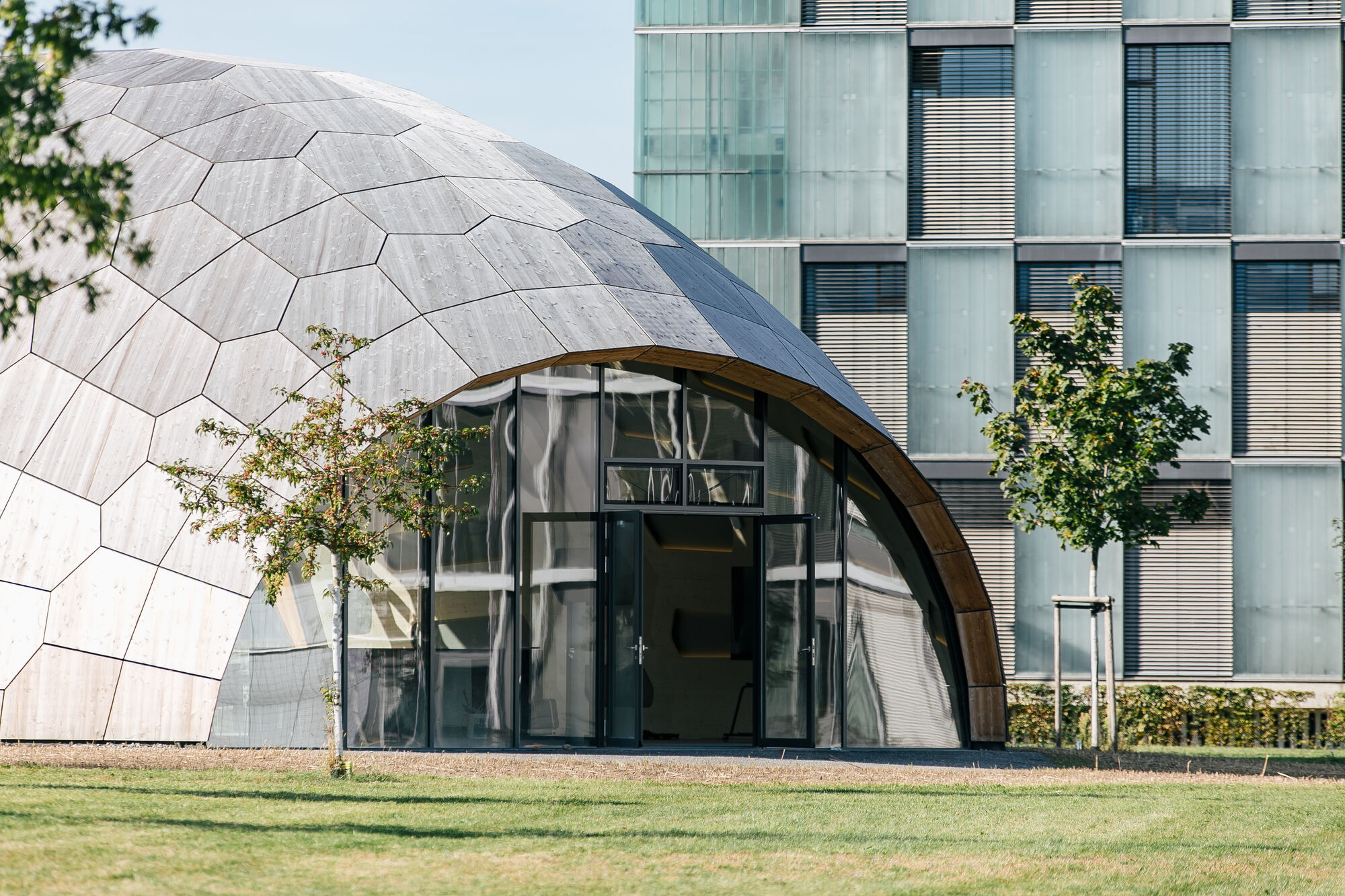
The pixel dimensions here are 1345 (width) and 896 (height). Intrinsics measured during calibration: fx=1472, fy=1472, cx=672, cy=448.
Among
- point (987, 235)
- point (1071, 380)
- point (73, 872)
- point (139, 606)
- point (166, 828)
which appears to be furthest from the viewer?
point (987, 235)

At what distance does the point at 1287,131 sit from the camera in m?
25.0

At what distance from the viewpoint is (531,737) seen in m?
14.9

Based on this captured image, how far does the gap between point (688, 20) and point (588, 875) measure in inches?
821

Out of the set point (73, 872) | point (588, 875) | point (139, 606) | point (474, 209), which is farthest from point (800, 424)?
point (73, 872)

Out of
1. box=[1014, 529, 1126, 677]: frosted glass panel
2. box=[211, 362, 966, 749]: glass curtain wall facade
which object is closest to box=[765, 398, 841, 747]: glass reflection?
box=[211, 362, 966, 749]: glass curtain wall facade

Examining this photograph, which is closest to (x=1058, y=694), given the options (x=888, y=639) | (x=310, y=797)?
(x=888, y=639)

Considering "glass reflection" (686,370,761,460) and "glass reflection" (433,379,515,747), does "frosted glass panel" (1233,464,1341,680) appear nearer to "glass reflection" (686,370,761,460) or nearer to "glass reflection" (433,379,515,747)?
"glass reflection" (686,370,761,460)

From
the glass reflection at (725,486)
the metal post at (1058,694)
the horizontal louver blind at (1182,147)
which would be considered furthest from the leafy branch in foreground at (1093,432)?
the horizontal louver blind at (1182,147)

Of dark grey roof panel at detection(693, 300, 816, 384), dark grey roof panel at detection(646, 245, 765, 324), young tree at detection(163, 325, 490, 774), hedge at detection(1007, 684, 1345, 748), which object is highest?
dark grey roof panel at detection(646, 245, 765, 324)

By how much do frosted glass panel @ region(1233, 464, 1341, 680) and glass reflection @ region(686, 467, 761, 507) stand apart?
11.7m

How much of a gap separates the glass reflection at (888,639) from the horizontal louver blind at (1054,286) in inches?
352

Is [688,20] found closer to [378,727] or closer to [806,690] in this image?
[806,690]

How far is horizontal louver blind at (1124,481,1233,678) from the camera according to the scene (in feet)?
78.7

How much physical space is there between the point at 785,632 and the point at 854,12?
545 inches
